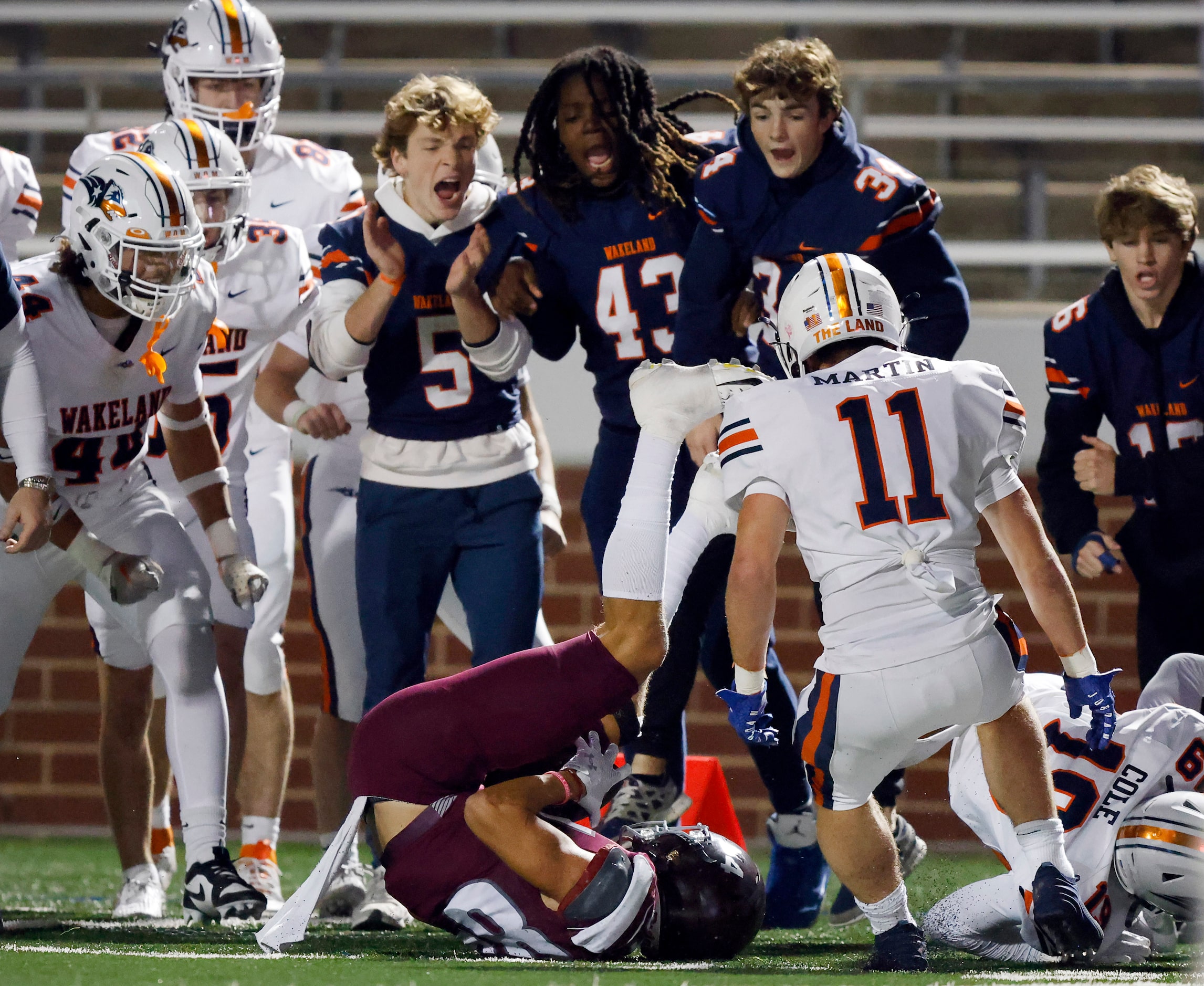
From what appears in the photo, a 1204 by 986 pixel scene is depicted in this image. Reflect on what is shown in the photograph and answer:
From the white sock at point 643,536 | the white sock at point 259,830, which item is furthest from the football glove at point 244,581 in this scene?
the white sock at point 643,536

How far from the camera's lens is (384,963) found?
287 centimetres

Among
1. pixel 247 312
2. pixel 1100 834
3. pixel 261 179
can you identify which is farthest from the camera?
pixel 261 179

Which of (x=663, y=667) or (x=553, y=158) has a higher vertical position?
(x=553, y=158)

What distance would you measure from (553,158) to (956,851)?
2706 mm

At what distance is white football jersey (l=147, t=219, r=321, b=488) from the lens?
420 cm

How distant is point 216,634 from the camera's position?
4246mm

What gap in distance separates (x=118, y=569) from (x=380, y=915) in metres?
0.90

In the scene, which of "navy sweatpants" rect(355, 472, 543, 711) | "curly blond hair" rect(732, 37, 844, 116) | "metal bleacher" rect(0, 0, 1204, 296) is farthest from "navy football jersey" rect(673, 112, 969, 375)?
"metal bleacher" rect(0, 0, 1204, 296)

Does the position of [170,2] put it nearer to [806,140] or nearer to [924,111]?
[924,111]

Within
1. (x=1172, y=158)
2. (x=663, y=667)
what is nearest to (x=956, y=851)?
(x=663, y=667)

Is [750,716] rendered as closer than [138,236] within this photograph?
Yes

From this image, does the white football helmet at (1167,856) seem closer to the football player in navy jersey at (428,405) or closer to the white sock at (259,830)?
the football player in navy jersey at (428,405)

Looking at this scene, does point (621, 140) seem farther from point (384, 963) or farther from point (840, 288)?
point (384, 963)

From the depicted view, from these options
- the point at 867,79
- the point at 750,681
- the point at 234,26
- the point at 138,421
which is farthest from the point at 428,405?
the point at 867,79
